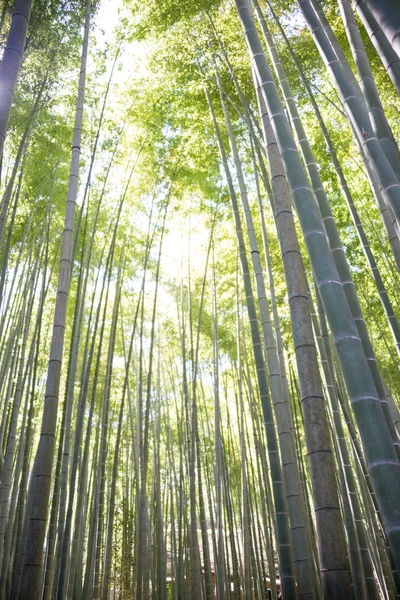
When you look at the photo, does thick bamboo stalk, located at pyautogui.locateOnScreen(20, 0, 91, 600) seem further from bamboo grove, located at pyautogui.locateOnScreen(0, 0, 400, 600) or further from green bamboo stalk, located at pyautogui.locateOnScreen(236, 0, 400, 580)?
green bamboo stalk, located at pyautogui.locateOnScreen(236, 0, 400, 580)

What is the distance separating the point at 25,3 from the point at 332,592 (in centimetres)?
233

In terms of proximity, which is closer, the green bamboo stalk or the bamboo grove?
the green bamboo stalk

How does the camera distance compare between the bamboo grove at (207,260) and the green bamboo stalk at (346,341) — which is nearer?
the green bamboo stalk at (346,341)

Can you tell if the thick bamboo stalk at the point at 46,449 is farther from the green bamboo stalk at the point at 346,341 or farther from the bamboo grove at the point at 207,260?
the green bamboo stalk at the point at 346,341

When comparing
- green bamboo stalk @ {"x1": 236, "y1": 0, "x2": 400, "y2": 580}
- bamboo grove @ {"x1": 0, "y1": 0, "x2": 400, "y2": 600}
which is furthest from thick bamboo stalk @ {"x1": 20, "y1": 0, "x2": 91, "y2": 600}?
green bamboo stalk @ {"x1": 236, "y1": 0, "x2": 400, "y2": 580}

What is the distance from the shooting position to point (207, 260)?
4871 millimetres

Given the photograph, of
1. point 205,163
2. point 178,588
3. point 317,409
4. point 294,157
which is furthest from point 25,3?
point 178,588

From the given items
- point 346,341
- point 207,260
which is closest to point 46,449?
point 346,341

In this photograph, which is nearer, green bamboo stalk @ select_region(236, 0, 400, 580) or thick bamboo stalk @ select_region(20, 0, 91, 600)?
green bamboo stalk @ select_region(236, 0, 400, 580)

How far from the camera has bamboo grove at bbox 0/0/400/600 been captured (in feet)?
5.66

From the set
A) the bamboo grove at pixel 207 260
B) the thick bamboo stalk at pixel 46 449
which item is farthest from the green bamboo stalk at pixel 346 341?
the thick bamboo stalk at pixel 46 449

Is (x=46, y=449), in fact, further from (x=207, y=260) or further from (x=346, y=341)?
(x=207, y=260)

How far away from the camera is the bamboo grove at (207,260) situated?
1.73m

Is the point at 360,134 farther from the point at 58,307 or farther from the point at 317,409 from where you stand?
the point at 58,307
